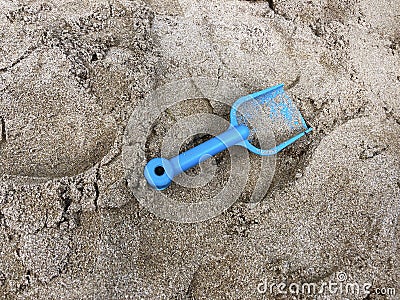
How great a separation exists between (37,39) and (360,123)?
4.22 feet

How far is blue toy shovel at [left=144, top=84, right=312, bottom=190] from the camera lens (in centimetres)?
147

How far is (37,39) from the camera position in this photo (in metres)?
1.56

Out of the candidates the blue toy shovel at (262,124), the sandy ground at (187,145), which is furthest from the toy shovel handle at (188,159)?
the sandy ground at (187,145)

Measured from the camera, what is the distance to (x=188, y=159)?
1407mm

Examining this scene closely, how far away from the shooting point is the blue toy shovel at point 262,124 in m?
1.47

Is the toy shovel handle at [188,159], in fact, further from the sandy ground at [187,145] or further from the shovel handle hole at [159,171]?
the sandy ground at [187,145]

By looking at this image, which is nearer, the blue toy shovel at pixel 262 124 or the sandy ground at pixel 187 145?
the sandy ground at pixel 187 145

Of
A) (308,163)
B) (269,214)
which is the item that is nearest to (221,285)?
(269,214)

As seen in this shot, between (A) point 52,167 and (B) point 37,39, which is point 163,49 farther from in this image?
(A) point 52,167

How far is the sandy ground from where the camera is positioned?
1315mm

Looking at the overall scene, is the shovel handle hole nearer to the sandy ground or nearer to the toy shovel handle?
the toy shovel handle

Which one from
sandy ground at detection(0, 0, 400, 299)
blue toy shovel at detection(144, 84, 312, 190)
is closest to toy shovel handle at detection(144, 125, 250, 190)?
blue toy shovel at detection(144, 84, 312, 190)

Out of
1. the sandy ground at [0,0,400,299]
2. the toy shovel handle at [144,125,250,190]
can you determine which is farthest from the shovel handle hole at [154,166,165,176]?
the sandy ground at [0,0,400,299]

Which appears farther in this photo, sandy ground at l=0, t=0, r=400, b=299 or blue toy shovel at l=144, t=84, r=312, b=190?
blue toy shovel at l=144, t=84, r=312, b=190
